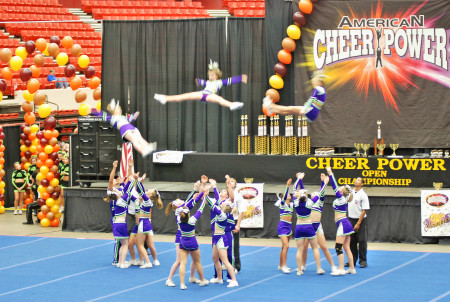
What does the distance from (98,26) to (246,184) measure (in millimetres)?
16376

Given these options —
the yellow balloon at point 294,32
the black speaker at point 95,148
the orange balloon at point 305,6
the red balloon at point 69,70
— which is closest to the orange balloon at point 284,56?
the yellow balloon at point 294,32

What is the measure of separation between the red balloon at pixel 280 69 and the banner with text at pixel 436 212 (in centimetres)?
434

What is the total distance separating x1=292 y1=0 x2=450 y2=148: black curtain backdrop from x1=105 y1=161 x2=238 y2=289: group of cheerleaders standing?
5406 mm

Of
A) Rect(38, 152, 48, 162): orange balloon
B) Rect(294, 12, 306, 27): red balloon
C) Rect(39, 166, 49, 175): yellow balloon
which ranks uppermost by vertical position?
Rect(294, 12, 306, 27): red balloon

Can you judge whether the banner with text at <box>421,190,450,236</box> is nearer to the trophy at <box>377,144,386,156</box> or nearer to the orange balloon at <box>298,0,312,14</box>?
the trophy at <box>377,144,386,156</box>

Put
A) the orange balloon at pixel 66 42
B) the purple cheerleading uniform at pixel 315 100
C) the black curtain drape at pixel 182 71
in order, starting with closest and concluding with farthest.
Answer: the purple cheerleading uniform at pixel 315 100, the orange balloon at pixel 66 42, the black curtain drape at pixel 182 71

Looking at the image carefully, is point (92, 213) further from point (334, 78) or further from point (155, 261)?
point (334, 78)

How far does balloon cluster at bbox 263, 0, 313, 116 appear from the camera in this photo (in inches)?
696

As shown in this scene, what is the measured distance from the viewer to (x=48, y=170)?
18.2 meters

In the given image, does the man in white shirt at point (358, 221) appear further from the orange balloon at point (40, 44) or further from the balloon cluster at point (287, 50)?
the orange balloon at point (40, 44)

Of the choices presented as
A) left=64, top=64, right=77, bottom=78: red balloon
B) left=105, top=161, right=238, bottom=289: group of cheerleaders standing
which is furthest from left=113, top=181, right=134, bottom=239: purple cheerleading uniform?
left=64, top=64, right=77, bottom=78: red balloon

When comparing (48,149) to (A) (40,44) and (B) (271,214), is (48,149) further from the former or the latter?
(B) (271,214)

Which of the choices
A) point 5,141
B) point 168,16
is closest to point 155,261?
point 5,141

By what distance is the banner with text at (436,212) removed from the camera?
15.6 metres
